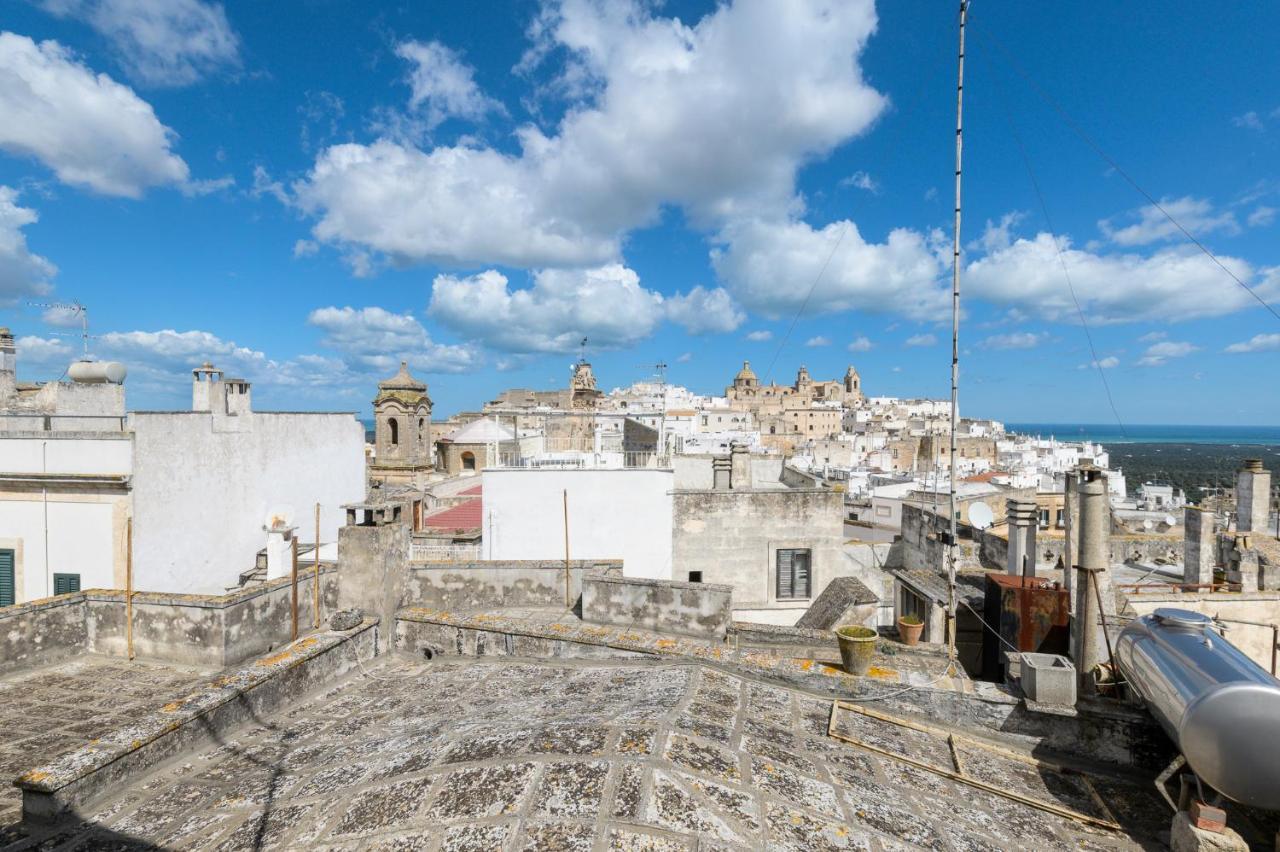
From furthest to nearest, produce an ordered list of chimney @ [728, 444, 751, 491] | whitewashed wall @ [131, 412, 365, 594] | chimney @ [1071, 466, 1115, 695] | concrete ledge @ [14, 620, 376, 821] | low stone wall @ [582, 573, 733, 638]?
1. chimney @ [728, 444, 751, 491]
2. whitewashed wall @ [131, 412, 365, 594]
3. low stone wall @ [582, 573, 733, 638]
4. chimney @ [1071, 466, 1115, 695]
5. concrete ledge @ [14, 620, 376, 821]

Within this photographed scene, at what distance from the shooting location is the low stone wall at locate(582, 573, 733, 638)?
29.5ft

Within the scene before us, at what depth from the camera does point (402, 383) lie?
39.8 meters

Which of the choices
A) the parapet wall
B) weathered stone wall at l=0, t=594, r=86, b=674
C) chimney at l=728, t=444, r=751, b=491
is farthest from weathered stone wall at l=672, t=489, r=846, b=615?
weathered stone wall at l=0, t=594, r=86, b=674

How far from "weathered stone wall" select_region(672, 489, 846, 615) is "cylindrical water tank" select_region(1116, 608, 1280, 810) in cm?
1062

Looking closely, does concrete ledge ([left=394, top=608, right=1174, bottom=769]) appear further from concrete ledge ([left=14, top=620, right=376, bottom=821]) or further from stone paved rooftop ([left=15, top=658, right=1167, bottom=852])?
concrete ledge ([left=14, top=620, right=376, bottom=821])

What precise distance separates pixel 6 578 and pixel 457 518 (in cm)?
1063

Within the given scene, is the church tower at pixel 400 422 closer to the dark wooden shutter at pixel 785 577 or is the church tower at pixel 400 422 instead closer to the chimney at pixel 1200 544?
the dark wooden shutter at pixel 785 577

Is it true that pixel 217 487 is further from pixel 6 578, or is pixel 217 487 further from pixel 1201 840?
pixel 1201 840

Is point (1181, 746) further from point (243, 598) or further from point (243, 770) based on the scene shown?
point (243, 598)

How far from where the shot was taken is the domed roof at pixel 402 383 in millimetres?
39531

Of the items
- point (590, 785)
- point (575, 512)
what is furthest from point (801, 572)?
point (590, 785)

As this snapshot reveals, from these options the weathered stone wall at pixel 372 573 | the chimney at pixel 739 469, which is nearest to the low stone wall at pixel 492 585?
the weathered stone wall at pixel 372 573

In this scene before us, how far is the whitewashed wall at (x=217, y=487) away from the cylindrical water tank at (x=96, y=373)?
6.57 m

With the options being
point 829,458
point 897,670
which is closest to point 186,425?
point 897,670
